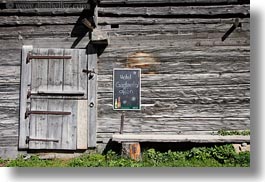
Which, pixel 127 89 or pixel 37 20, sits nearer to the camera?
pixel 127 89

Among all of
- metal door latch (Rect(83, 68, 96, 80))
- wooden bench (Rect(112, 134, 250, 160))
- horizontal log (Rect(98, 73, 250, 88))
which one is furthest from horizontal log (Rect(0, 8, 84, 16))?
wooden bench (Rect(112, 134, 250, 160))

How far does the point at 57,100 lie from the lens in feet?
24.9

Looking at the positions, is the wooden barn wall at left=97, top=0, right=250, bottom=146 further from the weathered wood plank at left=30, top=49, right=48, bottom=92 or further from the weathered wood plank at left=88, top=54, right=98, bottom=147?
the weathered wood plank at left=30, top=49, right=48, bottom=92

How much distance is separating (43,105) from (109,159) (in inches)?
63.4

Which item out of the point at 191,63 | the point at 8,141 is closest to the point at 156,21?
the point at 191,63

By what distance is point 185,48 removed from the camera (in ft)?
25.2

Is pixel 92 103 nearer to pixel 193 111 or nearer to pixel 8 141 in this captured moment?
pixel 8 141

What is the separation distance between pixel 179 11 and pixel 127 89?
5.81 feet

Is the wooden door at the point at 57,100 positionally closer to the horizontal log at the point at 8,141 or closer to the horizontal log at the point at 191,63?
the horizontal log at the point at 8,141

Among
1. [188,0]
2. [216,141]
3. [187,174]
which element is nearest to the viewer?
[187,174]

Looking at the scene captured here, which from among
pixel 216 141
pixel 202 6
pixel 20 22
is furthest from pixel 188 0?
pixel 20 22

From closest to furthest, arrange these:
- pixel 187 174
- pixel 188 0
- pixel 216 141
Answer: pixel 187 174 < pixel 216 141 < pixel 188 0

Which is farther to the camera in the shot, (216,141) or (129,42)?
(129,42)

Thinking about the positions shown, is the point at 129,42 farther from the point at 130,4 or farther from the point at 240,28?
the point at 240,28
